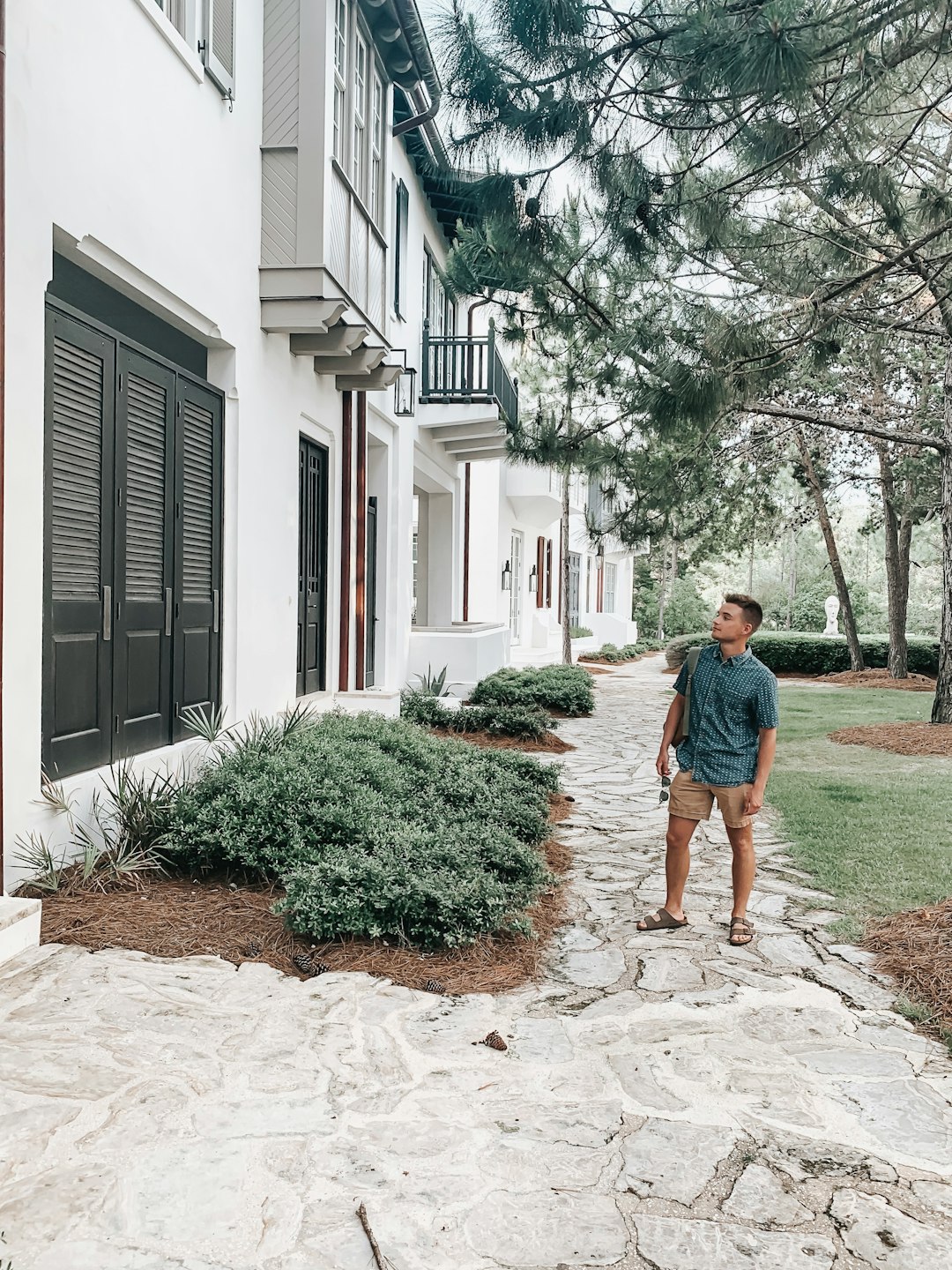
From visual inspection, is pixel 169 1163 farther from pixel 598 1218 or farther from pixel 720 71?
pixel 720 71

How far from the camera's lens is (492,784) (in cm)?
695

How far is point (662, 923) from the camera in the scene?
498 cm

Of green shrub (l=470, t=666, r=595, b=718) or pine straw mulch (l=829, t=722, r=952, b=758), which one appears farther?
green shrub (l=470, t=666, r=595, b=718)

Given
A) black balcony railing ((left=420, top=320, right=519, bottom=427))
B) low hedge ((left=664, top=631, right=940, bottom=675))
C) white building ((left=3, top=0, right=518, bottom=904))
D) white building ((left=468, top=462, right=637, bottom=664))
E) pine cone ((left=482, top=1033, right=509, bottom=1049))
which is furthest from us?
low hedge ((left=664, top=631, right=940, bottom=675))

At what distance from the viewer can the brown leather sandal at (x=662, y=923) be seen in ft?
16.3

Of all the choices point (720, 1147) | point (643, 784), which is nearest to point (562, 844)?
point (643, 784)

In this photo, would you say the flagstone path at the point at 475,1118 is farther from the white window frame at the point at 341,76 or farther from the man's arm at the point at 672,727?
the white window frame at the point at 341,76

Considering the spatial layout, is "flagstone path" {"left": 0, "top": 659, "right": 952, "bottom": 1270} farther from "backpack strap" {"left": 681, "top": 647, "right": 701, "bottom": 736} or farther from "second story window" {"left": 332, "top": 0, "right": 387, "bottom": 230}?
"second story window" {"left": 332, "top": 0, "right": 387, "bottom": 230}

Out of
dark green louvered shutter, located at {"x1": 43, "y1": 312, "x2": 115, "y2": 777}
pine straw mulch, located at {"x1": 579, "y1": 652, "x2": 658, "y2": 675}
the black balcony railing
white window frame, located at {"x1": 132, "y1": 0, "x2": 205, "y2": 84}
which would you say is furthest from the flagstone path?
pine straw mulch, located at {"x1": 579, "y1": 652, "x2": 658, "y2": 675}

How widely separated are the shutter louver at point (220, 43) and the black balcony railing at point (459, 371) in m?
6.84

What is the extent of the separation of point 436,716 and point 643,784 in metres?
3.41

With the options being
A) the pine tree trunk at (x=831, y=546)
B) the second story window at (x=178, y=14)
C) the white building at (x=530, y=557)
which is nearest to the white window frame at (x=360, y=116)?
the second story window at (x=178, y=14)

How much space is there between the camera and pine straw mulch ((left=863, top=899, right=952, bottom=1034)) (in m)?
4.05

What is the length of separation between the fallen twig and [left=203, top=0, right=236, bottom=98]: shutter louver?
662 cm
